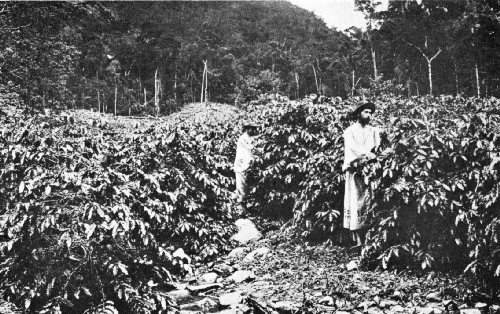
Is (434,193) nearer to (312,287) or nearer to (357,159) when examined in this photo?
(357,159)

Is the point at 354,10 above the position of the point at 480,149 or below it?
above

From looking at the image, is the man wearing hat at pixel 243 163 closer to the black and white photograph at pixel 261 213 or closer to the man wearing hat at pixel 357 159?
the black and white photograph at pixel 261 213

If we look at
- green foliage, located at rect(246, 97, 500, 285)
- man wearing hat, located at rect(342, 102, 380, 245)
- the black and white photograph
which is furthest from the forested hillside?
green foliage, located at rect(246, 97, 500, 285)

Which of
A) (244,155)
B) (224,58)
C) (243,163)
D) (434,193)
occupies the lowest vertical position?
(434,193)

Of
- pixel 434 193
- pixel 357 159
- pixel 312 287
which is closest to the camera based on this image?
pixel 434 193

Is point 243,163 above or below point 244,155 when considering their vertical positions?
below

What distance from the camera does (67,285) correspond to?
116 inches

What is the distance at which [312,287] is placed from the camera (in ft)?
12.5

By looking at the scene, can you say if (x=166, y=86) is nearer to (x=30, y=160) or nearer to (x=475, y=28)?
(x=475, y=28)

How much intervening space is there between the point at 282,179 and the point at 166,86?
60.5 m

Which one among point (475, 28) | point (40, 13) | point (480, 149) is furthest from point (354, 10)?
point (480, 149)

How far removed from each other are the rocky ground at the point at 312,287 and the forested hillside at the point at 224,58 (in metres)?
9.08

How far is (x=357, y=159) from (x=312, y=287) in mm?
1422

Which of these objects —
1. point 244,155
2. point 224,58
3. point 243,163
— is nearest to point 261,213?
point 243,163
